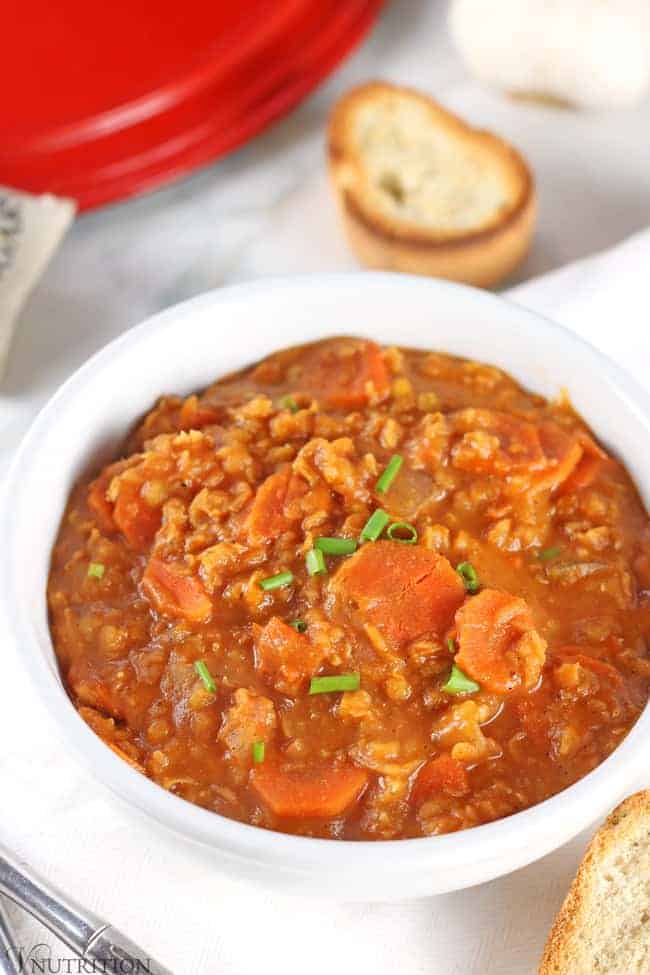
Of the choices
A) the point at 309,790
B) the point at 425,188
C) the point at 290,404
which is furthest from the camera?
the point at 425,188

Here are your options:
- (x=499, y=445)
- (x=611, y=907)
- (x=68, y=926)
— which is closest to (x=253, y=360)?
(x=499, y=445)

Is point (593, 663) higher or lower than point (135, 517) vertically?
lower

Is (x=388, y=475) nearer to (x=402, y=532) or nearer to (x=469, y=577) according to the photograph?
(x=402, y=532)

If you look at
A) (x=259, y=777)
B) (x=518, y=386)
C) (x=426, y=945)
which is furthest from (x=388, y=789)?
(x=518, y=386)

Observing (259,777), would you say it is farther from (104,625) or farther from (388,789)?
(104,625)

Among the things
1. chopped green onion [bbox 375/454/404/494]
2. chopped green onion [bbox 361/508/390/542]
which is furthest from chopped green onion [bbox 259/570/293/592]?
chopped green onion [bbox 375/454/404/494]

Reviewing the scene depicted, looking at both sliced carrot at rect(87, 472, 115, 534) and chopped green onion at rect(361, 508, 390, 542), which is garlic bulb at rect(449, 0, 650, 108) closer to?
chopped green onion at rect(361, 508, 390, 542)

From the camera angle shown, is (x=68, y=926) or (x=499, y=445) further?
(x=499, y=445)
